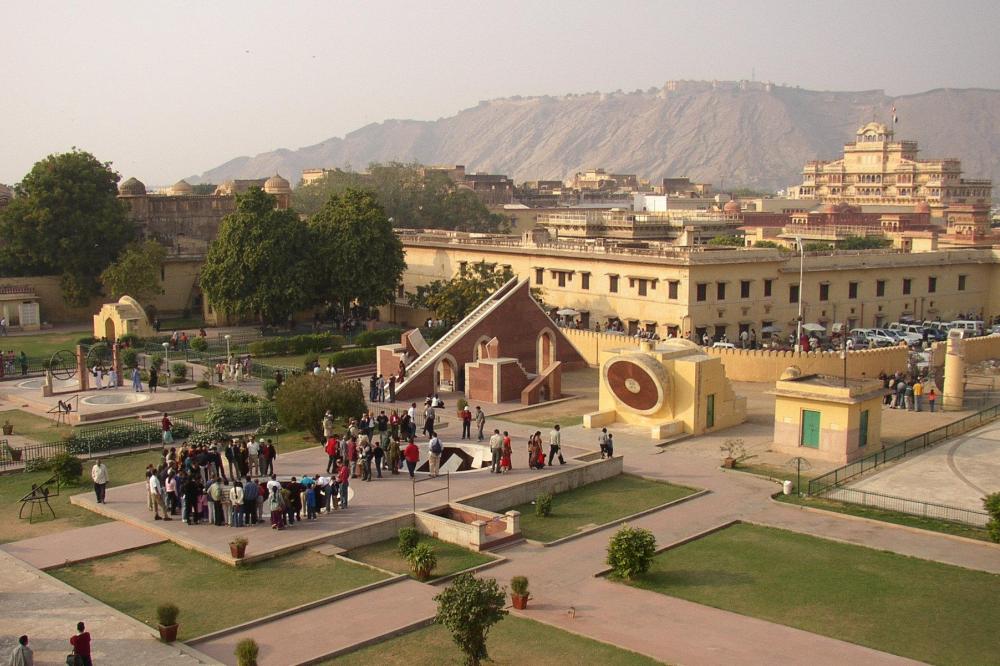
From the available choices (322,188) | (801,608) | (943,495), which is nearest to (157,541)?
(801,608)

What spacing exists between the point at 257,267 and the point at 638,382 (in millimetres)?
26105

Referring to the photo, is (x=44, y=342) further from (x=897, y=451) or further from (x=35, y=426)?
Result: (x=897, y=451)

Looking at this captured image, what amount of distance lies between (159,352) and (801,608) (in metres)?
36.5

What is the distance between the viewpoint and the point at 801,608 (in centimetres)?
1911

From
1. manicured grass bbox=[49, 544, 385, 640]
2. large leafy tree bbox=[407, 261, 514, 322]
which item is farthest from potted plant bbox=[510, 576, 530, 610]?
large leafy tree bbox=[407, 261, 514, 322]

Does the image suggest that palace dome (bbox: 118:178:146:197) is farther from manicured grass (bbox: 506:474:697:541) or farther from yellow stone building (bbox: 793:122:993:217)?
yellow stone building (bbox: 793:122:993:217)

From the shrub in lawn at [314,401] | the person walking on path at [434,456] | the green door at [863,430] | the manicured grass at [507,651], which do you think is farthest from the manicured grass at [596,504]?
the shrub in lawn at [314,401]

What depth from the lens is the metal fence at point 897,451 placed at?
90.4 ft

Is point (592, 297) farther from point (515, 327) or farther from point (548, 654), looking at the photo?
point (548, 654)

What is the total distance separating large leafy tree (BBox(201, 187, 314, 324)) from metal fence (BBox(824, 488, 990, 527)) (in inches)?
1331

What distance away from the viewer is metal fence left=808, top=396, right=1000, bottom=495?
27562 mm

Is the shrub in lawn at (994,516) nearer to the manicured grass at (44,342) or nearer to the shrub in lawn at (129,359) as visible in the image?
the shrub in lawn at (129,359)

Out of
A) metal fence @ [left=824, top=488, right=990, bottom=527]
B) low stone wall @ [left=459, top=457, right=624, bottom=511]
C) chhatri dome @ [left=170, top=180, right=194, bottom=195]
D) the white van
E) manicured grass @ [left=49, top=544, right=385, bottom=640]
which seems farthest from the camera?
chhatri dome @ [left=170, top=180, right=194, bottom=195]

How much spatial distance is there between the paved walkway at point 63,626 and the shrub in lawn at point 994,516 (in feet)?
55.6
